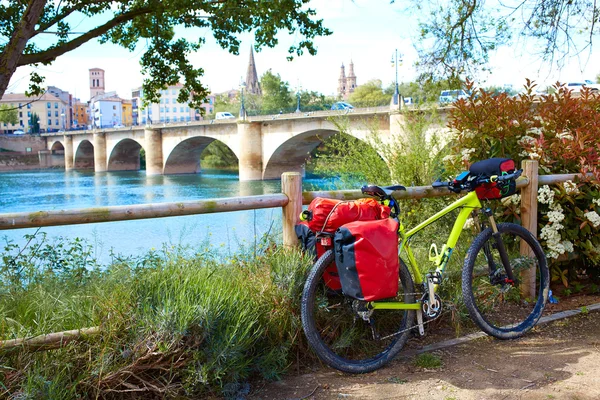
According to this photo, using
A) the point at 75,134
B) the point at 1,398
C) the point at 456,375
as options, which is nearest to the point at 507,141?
the point at 456,375

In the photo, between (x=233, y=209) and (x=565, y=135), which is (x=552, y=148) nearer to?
(x=565, y=135)

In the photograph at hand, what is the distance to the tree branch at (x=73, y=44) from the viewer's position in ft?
25.3

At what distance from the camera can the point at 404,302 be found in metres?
3.35

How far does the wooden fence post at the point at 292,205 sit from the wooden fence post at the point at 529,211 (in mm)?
1690

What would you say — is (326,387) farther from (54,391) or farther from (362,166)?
(362,166)

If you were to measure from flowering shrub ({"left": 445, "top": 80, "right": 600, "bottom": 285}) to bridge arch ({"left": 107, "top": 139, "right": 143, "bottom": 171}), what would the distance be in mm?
54010

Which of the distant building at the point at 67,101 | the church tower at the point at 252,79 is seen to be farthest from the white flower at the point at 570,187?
the distant building at the point at 67,101

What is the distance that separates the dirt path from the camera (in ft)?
9.51

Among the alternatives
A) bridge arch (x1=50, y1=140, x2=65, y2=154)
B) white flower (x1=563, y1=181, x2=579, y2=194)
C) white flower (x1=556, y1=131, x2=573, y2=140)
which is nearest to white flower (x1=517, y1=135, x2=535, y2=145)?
white flower (x1=556, y1=131, x2=573, y2=140)

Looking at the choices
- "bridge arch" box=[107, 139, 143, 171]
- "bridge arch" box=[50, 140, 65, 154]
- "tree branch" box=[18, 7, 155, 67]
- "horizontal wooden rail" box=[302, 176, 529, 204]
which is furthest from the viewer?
"bridge arch" box=[50, 140, 65, 154]

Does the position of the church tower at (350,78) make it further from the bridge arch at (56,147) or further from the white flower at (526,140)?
the white flower at (526,140)

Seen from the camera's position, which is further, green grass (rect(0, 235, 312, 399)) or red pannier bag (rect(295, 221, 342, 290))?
red pannier bag (rect(295, 221, 342, 290))

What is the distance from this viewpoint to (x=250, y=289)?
10.4 feet

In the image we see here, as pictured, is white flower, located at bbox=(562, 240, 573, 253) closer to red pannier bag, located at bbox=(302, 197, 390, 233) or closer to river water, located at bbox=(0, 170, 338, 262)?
red pannier bag, located at bbox=(302, 197, 390, 233)
